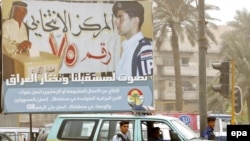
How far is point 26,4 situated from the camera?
2141cm

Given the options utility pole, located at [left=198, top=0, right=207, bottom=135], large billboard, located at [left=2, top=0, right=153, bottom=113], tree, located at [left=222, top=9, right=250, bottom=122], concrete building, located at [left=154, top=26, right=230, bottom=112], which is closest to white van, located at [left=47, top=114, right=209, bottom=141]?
utility pole, located at [left=198, top=0, right=207, bottom=135]

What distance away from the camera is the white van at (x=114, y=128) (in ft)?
31.9

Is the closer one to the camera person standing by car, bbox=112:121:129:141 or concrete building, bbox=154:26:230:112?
person standing by car, bbox=112:121:129:141

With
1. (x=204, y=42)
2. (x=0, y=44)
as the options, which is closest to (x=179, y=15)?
(x=0, y=44)

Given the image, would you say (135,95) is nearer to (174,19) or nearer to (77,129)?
(77,129)

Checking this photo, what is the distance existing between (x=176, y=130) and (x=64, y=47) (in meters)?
12.3

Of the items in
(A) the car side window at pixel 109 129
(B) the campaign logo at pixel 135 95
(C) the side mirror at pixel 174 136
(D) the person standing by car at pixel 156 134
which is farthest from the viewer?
(B) the campaign logo at pixel 135 95

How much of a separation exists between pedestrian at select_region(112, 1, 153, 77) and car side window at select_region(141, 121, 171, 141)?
36.0 feet

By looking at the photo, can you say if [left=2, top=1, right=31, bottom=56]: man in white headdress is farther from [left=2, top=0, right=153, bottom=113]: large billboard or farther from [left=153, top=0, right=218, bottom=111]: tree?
[left=153, top=0, right=218, bottom=111]: tree

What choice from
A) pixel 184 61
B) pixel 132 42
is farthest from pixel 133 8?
pixel 184 61

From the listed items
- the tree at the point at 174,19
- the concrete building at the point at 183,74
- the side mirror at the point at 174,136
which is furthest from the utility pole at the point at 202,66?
the concrete building at the point at 183,74

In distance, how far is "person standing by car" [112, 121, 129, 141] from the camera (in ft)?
30.6

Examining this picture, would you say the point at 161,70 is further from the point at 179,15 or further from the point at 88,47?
the point at 88,47

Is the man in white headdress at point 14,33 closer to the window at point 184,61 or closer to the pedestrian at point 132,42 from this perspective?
the pedestrian at point 132,42
